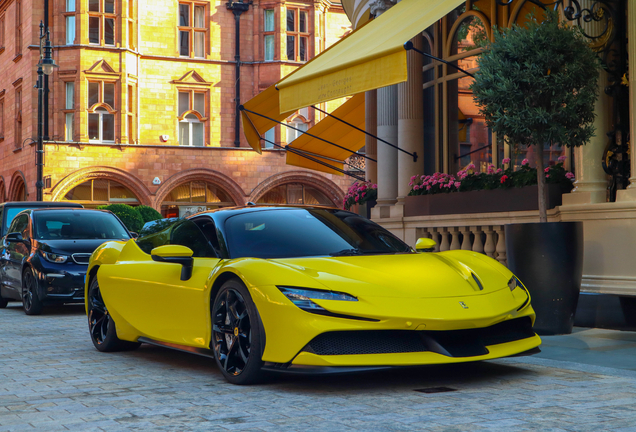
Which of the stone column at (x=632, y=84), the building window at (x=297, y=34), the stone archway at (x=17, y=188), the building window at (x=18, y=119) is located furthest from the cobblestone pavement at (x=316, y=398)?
the building window at (x=18, y=119)

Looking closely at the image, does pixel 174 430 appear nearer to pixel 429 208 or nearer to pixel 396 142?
pixel 429 208

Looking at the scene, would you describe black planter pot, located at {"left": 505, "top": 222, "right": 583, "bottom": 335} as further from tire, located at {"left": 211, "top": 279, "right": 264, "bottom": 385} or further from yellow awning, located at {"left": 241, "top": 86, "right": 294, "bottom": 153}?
yellow awning, located at {"left": 241, "top": 86, "right": 294, "bottom": 153}

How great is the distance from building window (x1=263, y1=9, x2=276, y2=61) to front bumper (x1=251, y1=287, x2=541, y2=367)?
34950mm

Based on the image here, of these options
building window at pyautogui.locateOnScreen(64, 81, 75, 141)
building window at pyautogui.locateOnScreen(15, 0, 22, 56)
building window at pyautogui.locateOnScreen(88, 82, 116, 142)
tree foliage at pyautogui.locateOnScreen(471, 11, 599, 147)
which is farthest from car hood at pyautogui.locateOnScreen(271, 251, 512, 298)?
building window at pyautogui.locateOnScreen(15, 0, 22, 56)

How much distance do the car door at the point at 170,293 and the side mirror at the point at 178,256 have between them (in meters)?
0.05

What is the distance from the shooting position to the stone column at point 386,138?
14.8m

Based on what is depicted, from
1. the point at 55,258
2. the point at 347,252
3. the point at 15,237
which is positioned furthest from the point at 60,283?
the point at 347,252

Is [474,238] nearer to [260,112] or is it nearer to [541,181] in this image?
[541,181]

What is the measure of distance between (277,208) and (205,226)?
597mm

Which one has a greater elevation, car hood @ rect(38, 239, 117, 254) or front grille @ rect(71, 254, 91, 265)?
car hood @ rect(38, 239, 117, 254)

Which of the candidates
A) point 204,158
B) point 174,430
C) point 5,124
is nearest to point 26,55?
point 5,124

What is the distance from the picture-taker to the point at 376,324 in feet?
16.6

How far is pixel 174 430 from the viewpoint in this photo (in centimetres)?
423

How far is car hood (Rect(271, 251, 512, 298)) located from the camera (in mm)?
5305
